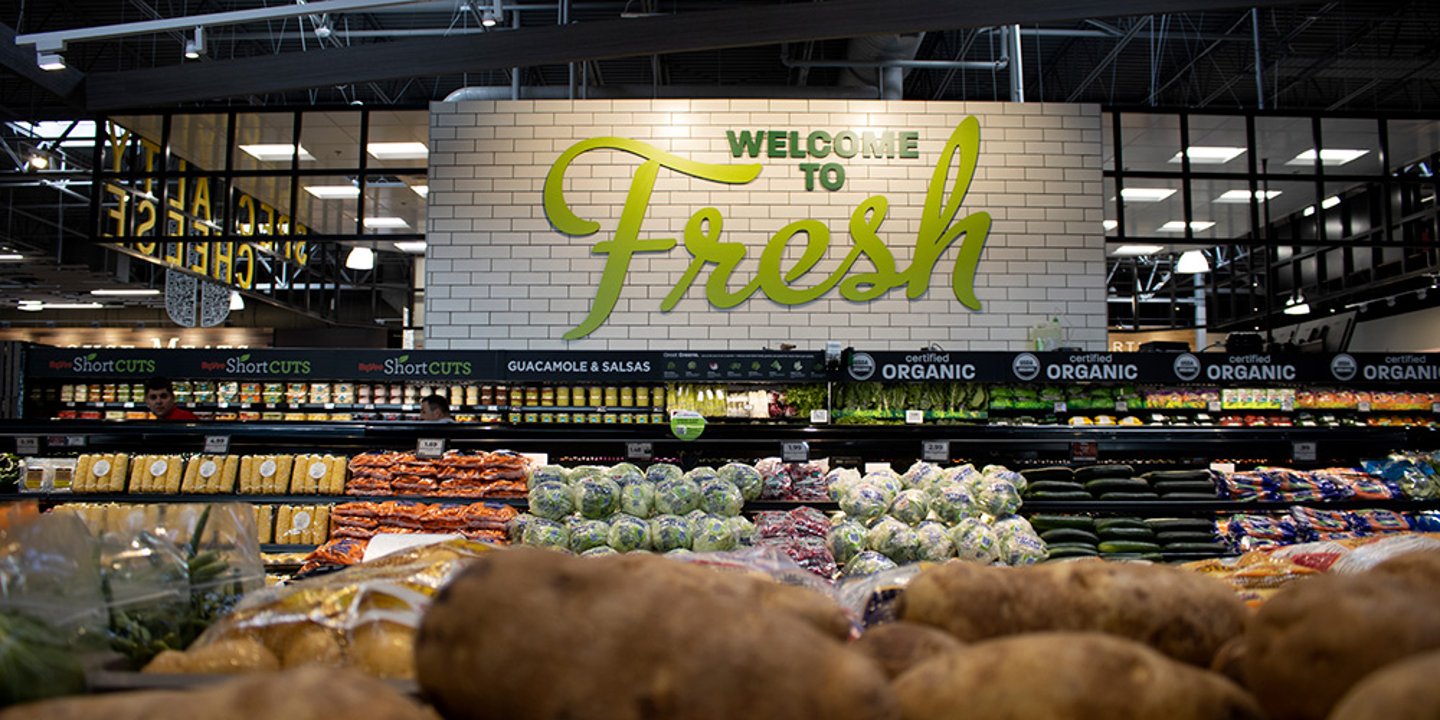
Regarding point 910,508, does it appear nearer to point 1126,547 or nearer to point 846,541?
point 846,541

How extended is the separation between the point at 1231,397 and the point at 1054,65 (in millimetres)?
7057

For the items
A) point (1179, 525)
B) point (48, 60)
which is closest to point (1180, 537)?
point (1179, 525)

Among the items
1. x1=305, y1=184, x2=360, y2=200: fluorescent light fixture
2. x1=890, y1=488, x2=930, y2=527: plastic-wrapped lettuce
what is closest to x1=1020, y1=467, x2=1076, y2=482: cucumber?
x1=890, y1=488, x2=930, y2=527: plastic-wrapped lettuce

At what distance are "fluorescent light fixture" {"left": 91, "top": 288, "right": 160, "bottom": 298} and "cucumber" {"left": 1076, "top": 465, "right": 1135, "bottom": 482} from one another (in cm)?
2377

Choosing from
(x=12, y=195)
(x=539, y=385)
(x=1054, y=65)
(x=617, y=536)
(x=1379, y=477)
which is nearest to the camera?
(x=617, y=536)

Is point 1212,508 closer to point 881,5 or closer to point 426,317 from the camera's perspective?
point 881,5

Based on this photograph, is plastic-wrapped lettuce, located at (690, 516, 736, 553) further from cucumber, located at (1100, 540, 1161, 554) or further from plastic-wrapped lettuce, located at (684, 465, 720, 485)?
cucumber, located at (1100, 540, 1161, 554)

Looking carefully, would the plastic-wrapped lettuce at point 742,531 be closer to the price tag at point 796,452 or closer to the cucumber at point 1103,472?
the price tag at point 796,452

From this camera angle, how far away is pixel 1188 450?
4.91 meters

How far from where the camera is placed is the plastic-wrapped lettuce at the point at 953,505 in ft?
12.5

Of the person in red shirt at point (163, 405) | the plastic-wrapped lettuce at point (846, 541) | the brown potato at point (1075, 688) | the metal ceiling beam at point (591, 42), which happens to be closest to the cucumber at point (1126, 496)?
the plastic-wrapped lettuce at point (846, 541)

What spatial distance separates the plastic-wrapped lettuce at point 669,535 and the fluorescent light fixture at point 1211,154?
11.8m

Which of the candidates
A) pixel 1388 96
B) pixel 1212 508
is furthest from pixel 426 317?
pixel 1388 96

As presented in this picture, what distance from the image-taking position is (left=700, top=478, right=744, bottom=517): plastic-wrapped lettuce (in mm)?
3807
